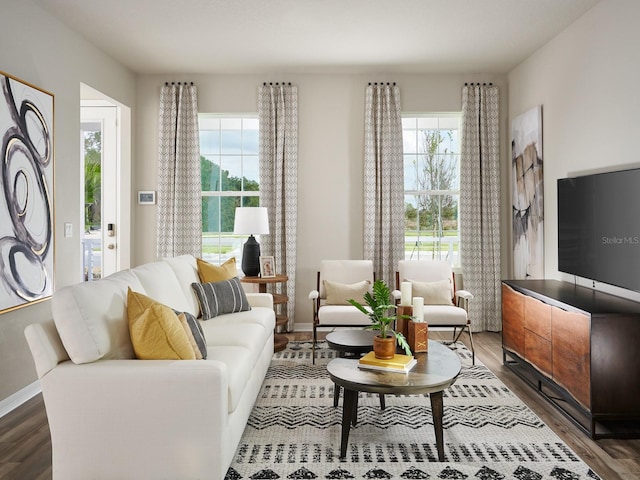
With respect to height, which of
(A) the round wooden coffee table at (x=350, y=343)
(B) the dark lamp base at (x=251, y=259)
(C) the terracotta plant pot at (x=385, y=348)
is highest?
(B) the dark lamp base at (x=251, y=259)

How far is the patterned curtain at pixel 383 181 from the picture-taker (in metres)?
5.25

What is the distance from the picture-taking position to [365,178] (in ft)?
17.3

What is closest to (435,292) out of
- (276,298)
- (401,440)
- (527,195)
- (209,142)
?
(527,195)

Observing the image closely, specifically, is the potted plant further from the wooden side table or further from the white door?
the white door

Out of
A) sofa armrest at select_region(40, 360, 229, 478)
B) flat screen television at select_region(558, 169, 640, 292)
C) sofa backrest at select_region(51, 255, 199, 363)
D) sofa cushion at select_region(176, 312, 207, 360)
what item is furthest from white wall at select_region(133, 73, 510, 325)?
sofa armrest at select_region(40, 360, 229, 478)

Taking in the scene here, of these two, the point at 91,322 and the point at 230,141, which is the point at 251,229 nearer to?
the point at 230,141

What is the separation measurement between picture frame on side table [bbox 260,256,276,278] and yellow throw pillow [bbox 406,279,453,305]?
4.63 feet

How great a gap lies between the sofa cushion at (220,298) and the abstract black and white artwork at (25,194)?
112 centimetres

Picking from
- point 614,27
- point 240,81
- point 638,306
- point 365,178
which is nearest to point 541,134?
point 614,27

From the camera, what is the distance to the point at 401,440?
2674 millimetres

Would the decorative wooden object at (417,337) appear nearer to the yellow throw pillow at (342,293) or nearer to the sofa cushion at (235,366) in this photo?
the sofa cushion at (235,366)

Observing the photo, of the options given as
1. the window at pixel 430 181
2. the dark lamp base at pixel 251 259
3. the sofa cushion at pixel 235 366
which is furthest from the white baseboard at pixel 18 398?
the window at pixel 430 181

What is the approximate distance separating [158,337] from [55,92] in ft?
8.55

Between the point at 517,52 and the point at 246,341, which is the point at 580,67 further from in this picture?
the point at 246,341
